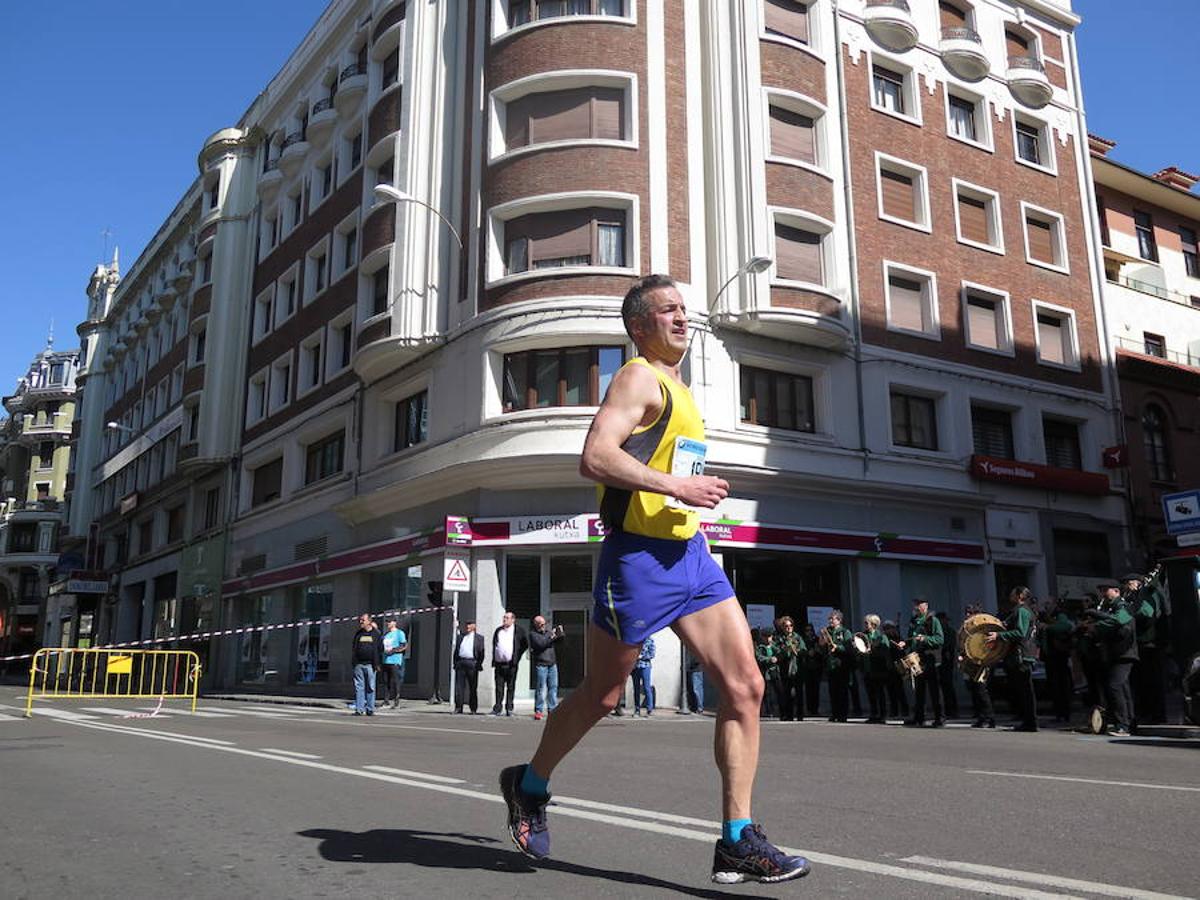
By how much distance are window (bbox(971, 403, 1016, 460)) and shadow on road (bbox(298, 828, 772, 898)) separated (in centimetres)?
2388

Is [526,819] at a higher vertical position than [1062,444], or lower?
lower

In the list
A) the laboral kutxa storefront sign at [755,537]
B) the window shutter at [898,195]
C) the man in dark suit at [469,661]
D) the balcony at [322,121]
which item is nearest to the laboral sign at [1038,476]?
the laboral kutxa storefront sign at [755,537]

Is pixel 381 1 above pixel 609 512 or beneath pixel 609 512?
above

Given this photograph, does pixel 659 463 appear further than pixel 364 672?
No

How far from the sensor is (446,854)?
385 centimetres

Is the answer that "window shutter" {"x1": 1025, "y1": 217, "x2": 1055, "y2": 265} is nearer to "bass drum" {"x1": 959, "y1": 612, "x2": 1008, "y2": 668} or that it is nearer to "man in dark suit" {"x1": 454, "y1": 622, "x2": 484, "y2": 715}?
"bass drum" {"x1": 959, "y1": 612, "x2": 1008, "y2": 668}

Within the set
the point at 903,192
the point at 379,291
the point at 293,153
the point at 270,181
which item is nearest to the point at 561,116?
the point at 379,291

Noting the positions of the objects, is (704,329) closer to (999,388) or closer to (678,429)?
(999,388)

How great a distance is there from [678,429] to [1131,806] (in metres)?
3.33

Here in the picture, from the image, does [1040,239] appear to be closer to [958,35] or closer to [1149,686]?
[958,35]

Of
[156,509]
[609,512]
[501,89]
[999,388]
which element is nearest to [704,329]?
[501,89]

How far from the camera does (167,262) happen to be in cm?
4759

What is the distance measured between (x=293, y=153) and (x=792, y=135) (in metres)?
16.5

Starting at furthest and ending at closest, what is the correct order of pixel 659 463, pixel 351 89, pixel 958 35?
pixel 351 89, pixel 958 35, pixel 659 463
